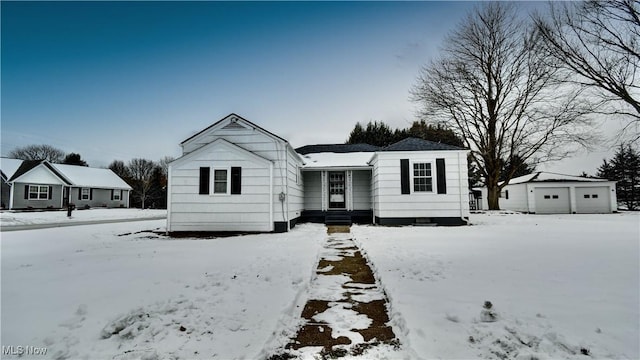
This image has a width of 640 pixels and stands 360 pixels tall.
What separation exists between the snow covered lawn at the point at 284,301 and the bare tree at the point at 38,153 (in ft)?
154

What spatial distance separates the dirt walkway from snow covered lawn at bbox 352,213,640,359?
0.21 meters

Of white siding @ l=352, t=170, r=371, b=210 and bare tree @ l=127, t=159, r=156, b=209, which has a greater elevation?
bare tree @ l=127, t=159, r=156, b=209

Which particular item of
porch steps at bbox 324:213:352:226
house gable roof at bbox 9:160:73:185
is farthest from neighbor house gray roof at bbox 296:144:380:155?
house gable roof at bbox 9:160:73:185

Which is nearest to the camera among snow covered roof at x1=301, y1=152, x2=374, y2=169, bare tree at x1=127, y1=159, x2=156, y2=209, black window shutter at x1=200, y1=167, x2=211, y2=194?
black window shutter at x1=200, y1=167, x2=211, y2=194

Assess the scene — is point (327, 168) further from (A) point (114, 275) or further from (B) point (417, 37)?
(A) point (114, 275)

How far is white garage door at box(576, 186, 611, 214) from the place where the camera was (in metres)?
21.9

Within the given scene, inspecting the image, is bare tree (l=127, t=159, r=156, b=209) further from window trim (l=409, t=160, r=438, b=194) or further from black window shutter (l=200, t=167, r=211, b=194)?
window trim (l=409, t=160, r=438, b=194)

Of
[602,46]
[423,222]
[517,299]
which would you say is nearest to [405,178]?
[423,222]

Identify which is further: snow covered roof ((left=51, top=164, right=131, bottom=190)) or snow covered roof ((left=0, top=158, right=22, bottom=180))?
snow covered roof ((left=51, top=164, right=131, bottom=190))

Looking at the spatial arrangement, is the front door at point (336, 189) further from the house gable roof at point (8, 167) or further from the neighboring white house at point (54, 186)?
the house gable roof at point (8, 167)

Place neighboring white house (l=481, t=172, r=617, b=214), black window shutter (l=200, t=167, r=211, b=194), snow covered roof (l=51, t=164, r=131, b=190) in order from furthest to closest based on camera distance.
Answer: snow covered roof (l=51, t=164, r=131, b=190)
neighboring white house (l=481, t=172, r=617, b=214)
black window shutter (l=200, t=167, r=211, b=194)

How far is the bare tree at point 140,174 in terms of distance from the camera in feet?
127

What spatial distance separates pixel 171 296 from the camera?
369 centimetres

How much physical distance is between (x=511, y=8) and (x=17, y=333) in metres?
24.5
